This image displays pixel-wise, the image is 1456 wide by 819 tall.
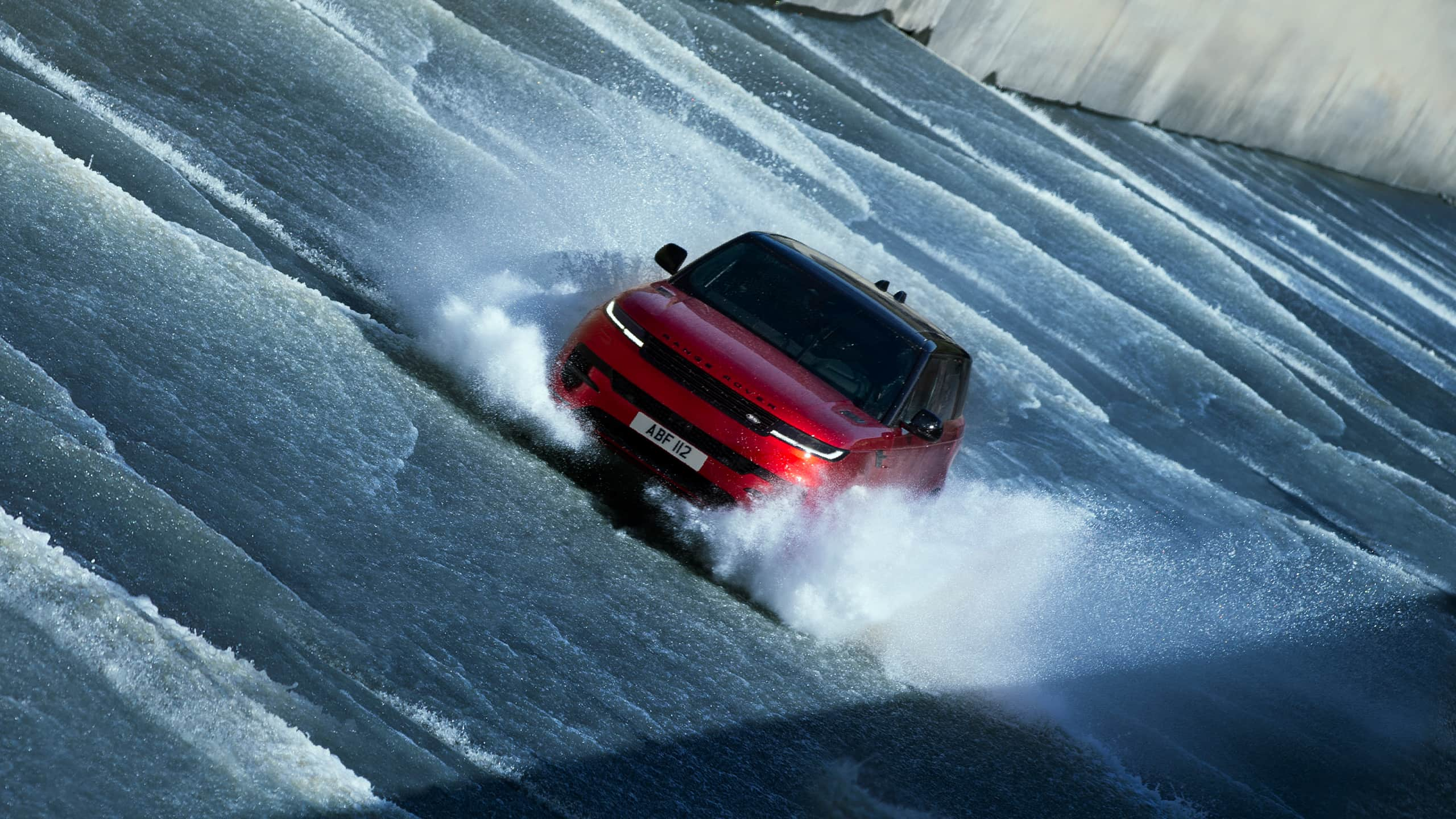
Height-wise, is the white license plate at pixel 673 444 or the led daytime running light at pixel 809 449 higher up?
the led daytime running light at pixel 809 449

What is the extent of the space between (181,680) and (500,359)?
3755 mm

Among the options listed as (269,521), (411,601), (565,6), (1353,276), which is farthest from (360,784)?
(1353,276)

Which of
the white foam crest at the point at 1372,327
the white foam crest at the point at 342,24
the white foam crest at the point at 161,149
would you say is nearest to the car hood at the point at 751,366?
the white foam crest at the point at 161,149

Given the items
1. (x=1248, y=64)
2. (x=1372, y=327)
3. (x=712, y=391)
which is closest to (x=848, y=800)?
(x=712, y=391)

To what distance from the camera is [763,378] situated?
25.0 feet

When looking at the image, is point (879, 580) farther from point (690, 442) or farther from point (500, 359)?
point (500, 359)

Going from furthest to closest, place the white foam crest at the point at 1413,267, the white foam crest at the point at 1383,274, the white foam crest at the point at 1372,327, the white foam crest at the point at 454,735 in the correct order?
1. the white foam crest at the point at 1413,267
2. the white foam crest at the point at 1383,274
3. the white foam crest at the point at 1372,327
4. the white foam crest at the point at 454,735

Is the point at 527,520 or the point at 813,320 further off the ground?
the point at 813,320

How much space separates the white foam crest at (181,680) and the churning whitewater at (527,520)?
15 mm

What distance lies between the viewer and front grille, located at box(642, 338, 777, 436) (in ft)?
24.0

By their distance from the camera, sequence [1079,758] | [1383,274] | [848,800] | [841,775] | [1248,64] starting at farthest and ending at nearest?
[1248,64]
[1383,274]
[1079,758]
[841,775]
[848,800]

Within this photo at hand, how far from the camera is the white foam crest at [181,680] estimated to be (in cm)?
447

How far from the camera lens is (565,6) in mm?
18453

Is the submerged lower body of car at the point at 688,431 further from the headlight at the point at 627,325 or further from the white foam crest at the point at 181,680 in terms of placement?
the white foam crest at the point at 181,680
